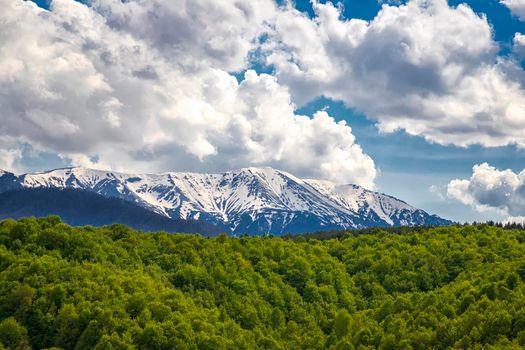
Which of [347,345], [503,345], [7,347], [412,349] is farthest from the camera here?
[347,345]

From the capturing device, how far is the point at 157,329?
17288 cm

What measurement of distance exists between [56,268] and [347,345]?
9227 cm

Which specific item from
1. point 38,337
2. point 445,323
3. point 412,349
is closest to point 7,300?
point 38,337

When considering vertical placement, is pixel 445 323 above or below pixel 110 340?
above

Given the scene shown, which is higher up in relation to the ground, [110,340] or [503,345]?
[503,345]

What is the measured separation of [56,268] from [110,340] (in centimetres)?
4290

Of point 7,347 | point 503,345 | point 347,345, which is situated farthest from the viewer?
point 347,345

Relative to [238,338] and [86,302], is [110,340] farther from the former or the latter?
[238,338]

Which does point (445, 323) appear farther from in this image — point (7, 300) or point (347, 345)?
point (7, 300)

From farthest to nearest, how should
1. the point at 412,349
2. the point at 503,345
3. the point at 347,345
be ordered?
the point at 347,345 → the point at 412,349 → the point at 503,345

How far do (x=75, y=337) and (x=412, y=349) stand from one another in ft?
301

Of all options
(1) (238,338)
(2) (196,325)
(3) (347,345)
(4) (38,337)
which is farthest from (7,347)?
(3) (347,345)

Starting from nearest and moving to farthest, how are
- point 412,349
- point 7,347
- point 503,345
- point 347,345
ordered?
point 503,345
point 7,347
point 412,349
point 347,345

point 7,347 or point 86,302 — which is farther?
point 86,302
